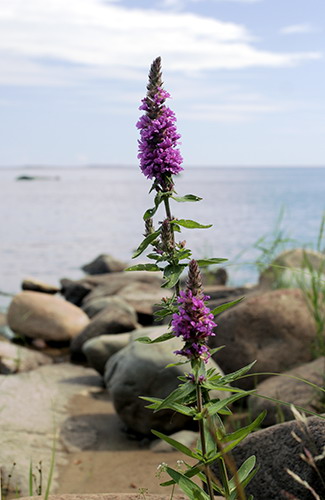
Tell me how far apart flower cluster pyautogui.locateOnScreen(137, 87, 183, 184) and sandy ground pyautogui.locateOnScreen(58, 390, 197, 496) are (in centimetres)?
314

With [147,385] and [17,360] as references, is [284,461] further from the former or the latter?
[17,360]

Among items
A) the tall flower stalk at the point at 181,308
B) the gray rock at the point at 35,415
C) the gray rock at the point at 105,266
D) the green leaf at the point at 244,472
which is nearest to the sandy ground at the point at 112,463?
the gray rock at the point at 35,415

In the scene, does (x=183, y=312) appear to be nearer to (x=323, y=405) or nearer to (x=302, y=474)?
(x=302, y=474)

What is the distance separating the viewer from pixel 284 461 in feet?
10.7

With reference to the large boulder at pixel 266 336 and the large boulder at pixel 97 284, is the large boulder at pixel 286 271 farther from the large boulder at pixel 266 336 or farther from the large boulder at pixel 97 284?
the large boulder at pixel 97 284

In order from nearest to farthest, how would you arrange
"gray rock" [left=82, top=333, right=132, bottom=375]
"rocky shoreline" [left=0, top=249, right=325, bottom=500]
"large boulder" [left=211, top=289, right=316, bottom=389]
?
"rocky shoreline" [left=0, top=249, right=325, bottom=500]
"large boulder" [left=211, top=289, right=316, bottom=389]
"gray rock" [left=82, top=333, right=132, bottom=375]

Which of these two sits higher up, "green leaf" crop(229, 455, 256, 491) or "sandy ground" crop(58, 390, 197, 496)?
"green leaf" crop(229, 455, 256, 491)

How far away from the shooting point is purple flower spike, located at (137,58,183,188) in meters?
2.35

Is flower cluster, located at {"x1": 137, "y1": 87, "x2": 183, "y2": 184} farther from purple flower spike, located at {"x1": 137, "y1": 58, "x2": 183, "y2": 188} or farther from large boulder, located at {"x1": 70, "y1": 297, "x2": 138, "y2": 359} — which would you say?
large boulder, located at {"x1": 70, "y1": 297, "x2": 138, "y2": 359}

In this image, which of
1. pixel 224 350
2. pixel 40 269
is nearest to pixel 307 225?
pixel 40 269

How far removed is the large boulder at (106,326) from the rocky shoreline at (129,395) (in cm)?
2

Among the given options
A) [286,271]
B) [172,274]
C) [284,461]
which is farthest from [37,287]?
[172,274]

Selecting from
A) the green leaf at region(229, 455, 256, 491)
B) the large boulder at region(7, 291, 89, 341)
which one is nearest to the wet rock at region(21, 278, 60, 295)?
the large boulder at region(7, 291, 89, 341)

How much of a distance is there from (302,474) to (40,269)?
52.4 feet
